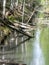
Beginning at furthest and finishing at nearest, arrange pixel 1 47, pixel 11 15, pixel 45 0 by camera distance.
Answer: pixel 45 0, pixel 11 15, pixel 1 47

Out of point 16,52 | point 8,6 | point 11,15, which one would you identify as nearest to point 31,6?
point 8,6

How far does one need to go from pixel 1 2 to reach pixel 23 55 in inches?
509

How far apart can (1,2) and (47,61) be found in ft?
47.4

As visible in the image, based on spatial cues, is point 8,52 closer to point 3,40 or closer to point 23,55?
point 23,55

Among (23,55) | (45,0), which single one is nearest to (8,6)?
(23,55)

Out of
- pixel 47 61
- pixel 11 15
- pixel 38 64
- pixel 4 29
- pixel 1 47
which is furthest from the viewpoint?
pixel 11 15

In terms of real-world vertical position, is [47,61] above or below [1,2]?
below

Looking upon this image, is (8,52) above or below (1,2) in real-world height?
below

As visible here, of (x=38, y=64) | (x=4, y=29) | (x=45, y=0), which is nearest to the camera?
(x=38, y=64)

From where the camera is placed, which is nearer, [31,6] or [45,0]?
[31,6]

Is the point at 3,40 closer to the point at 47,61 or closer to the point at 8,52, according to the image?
the point at 8,52

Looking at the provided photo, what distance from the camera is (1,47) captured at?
14.3 m

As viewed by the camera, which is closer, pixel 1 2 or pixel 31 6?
pixel 1 2

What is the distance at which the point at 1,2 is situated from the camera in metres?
25.1
